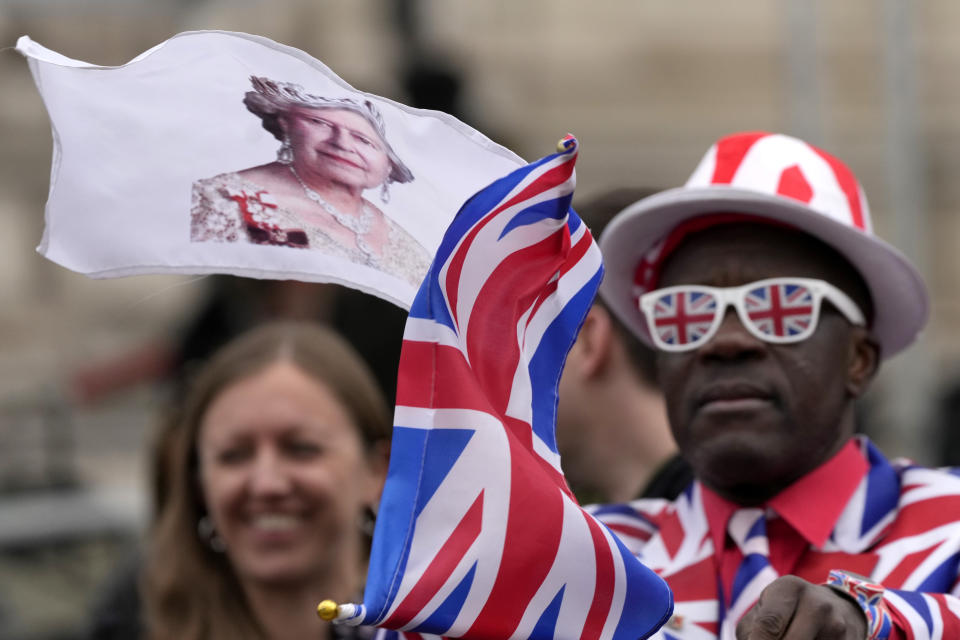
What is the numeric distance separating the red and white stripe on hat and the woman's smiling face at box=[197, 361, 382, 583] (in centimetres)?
145

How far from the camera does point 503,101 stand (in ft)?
49.5

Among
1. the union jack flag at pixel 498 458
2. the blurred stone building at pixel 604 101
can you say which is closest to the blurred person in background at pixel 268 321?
the union jack flag at pixel 498 458

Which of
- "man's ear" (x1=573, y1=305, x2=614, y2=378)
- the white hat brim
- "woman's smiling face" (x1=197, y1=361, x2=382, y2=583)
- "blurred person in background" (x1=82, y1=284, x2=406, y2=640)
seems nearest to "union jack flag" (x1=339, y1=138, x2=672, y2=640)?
the white hat brim

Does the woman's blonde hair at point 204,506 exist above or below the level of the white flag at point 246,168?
below

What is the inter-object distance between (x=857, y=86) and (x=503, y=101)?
345 cm

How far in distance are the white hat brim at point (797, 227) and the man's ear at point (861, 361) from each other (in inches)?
2.3

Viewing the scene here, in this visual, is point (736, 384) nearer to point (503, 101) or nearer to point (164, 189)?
point (164, 189)

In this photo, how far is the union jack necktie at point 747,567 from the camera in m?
2.56

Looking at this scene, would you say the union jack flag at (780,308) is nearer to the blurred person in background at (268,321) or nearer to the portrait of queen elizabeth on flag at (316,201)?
the portrait of queen elizabeth on flag at (316,201)

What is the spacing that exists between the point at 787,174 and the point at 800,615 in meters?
1.01

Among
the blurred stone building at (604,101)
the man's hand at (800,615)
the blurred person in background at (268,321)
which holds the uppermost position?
the man's hand at (800,615)

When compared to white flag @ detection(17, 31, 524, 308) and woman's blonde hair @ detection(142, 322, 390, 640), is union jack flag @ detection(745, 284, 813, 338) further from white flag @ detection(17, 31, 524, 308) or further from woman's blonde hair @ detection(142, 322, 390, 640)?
woman's blonde hair @ detection(142, 322, 390, 640)

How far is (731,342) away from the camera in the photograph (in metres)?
2.66

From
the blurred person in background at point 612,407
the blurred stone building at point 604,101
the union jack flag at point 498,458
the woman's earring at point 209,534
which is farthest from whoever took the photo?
the blurred stone building at point 604,101
